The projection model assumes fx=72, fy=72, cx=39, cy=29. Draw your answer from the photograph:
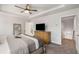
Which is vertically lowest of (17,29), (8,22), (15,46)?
(15,46)

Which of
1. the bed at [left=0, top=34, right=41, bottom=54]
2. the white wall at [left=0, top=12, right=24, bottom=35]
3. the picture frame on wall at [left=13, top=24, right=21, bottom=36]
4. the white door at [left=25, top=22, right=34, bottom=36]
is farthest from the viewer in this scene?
the white door at [left=25, top=22, right=34, bottom=36]

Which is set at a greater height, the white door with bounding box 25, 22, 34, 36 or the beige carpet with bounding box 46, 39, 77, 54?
the white door with bounding box 25, 22, 34, 36

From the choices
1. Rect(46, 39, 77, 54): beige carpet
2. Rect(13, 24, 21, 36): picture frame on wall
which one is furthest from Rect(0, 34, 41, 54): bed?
Rect(46, 39, 77, 54): beige carpet

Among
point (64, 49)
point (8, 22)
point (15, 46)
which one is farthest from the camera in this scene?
point (64, 49)

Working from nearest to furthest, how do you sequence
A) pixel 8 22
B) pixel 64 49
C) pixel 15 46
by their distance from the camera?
pixel 15 46
pixel 8 22
pixel 64 49

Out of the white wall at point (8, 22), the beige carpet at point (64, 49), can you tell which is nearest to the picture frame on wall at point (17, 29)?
the white wall at point (8, 22)

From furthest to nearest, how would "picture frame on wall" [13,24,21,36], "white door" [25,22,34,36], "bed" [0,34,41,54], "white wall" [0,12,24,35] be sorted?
"white door" [25,22,34,36] < "picture frame on wall" [13,24,21,36] < "white wall" [0,12,24,35] < "bed" [0,34,41,54]

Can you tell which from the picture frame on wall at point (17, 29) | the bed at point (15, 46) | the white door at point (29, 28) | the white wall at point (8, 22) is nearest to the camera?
the bed at point (15, 46)

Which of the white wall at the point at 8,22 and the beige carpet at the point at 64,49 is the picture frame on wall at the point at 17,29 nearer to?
the white wall at the point at 8,22

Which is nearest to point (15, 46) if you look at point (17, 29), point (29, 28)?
point (17, 29)

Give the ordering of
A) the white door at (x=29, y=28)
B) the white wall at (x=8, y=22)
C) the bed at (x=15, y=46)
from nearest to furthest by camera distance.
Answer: the bed at (x=15, y=46)
the white wall at (x=8, y=22)
the white door at (x=29, y=28)

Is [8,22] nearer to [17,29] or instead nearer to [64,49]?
[17,29]

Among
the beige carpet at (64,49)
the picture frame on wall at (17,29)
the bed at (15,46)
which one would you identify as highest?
the picture frame on wall at (17,29)

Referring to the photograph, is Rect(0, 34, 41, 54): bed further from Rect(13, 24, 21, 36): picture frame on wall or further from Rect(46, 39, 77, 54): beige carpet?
Rect(46, 39, 77, 54): beige carpet
